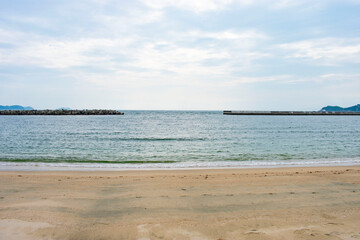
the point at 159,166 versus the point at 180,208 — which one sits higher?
the point at 180,208

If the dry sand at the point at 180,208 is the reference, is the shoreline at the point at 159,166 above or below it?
below

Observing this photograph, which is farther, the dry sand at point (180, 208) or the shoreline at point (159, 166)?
the shoreline at point (159, 166)

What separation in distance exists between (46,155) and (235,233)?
669 inches

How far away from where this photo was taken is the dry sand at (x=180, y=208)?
207 inches

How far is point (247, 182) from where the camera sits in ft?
30.7

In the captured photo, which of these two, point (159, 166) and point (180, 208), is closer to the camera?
point (180, 208)

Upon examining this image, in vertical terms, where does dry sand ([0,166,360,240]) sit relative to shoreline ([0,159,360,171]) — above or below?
above

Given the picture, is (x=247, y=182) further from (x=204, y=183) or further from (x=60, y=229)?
(x=60, y=229)

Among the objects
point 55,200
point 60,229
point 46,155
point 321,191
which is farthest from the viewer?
point 46,155

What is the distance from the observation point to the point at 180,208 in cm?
664

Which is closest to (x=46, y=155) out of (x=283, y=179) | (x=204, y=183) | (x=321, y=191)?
(x=204, y=183)

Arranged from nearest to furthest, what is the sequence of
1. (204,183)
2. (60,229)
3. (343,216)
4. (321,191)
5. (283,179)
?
(60,229), (343,216), (321,191), (204,183), (283,179)

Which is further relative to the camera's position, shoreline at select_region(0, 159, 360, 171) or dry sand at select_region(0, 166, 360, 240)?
shoreline at select_region(0, 159, 360, 171)

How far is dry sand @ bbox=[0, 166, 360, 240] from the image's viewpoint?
5270 millimetres
